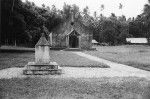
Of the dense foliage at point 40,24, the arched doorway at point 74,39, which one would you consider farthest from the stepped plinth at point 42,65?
the arched doorway at point 74,39

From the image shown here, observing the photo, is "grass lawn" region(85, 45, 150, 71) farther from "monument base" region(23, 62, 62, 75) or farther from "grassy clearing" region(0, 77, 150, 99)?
"grassy clearing" region(0, 77, 150, 99)

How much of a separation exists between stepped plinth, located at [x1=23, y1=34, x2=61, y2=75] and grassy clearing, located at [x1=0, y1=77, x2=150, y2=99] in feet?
10.5

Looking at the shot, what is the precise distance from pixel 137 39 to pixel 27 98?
97703 mm

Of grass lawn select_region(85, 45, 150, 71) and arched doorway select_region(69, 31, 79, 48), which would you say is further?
arched doorway select_region(69, 31, 79, 48)

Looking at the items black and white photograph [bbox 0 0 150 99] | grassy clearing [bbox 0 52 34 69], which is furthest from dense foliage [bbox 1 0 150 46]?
grassy clearing [bbox 0 52 34 69]

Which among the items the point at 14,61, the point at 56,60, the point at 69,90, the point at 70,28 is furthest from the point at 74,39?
the point at 69,90

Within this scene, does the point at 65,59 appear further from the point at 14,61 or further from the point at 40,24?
the point at 40,24

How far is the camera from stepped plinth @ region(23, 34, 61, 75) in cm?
1501

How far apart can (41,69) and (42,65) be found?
31 cm

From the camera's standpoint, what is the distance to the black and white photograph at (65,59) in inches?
391

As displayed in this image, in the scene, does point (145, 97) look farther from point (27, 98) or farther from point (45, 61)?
point (45, 61)

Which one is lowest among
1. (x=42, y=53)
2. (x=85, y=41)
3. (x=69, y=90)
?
(x=69, y=90)

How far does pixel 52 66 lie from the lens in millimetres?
15602

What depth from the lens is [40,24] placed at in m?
43.8
